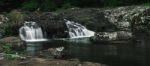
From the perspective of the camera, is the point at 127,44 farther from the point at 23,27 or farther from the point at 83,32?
the point at 23,27

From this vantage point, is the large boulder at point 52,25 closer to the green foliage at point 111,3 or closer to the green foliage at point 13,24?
the green foliage at point 13,24

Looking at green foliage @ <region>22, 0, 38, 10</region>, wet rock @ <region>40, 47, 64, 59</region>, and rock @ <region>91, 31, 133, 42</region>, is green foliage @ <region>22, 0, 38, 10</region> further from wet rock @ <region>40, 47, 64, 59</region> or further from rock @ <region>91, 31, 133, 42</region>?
wet rock @ <region>40, 47, 64, 59</region>

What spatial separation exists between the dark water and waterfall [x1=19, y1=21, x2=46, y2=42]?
2.79 meters

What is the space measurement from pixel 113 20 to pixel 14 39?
14483 millimetres

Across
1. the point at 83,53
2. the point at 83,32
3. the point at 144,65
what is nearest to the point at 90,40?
the point at 83,32

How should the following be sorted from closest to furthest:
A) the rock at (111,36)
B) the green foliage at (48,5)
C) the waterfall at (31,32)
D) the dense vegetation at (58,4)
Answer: the rock at (111,36), the waterfall at (31,32), the dense vegetation at (58,4), the green foliage at (48,5)

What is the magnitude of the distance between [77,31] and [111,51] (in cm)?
1037

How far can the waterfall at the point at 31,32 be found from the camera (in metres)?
32.4

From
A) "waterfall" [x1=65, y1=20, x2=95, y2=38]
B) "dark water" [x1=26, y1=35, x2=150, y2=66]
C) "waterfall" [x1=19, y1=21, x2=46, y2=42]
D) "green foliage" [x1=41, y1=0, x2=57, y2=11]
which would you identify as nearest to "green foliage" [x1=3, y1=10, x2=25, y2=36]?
"waterfall" [x1=19, y1=21, x2=46, y2=42]

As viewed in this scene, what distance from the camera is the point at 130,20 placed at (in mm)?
36344

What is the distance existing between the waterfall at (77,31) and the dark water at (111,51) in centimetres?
327

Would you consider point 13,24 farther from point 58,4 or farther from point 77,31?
point 58,4

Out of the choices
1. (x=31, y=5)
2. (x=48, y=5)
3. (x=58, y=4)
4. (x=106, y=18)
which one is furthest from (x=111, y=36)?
(x=31, y=5)

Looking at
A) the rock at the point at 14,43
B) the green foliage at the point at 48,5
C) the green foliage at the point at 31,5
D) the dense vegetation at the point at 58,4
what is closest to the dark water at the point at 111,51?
the rock at the point at 14,43
